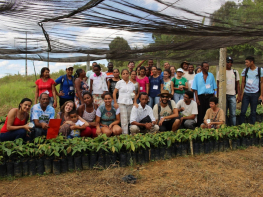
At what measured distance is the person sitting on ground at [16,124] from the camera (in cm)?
400

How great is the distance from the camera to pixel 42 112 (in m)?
4.48

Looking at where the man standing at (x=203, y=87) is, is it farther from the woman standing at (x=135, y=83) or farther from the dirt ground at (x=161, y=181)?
the dirt ground at (x=161, y=181)

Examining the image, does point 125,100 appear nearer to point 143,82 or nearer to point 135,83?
point 135,83

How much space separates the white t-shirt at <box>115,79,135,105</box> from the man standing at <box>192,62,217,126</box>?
1567 mm

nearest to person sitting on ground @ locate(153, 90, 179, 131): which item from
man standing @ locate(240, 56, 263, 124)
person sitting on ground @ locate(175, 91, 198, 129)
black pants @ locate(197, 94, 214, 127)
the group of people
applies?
the group of people

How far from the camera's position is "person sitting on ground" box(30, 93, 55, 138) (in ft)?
14.2

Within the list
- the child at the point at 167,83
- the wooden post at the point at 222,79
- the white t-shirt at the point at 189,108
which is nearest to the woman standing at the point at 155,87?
the child at the point at 167,83

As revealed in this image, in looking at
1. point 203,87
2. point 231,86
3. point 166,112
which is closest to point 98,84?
point 166,112

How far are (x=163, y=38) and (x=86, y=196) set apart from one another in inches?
135

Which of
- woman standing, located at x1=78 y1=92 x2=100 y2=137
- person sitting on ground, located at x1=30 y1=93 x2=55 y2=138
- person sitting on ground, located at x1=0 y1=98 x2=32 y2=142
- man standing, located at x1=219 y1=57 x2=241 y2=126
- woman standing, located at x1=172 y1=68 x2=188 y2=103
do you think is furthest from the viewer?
woman standing, located at x1=172 y1=68 x2=188 y2=103

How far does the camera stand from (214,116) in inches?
201

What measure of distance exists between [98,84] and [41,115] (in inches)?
59.7

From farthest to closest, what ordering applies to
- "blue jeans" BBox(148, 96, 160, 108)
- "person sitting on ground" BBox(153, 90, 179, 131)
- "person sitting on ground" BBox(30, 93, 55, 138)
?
"blue jeans" BBox(148, 96, 160, 108)
"person sitting on ground" BBox(153, 90, 179, 131)
"person sitting on ground" BBox(30, 93, 55, 138)

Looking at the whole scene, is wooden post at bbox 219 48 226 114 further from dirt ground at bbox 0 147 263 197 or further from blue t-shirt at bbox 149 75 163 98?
dirt ground at bbox 0 147 263 197
